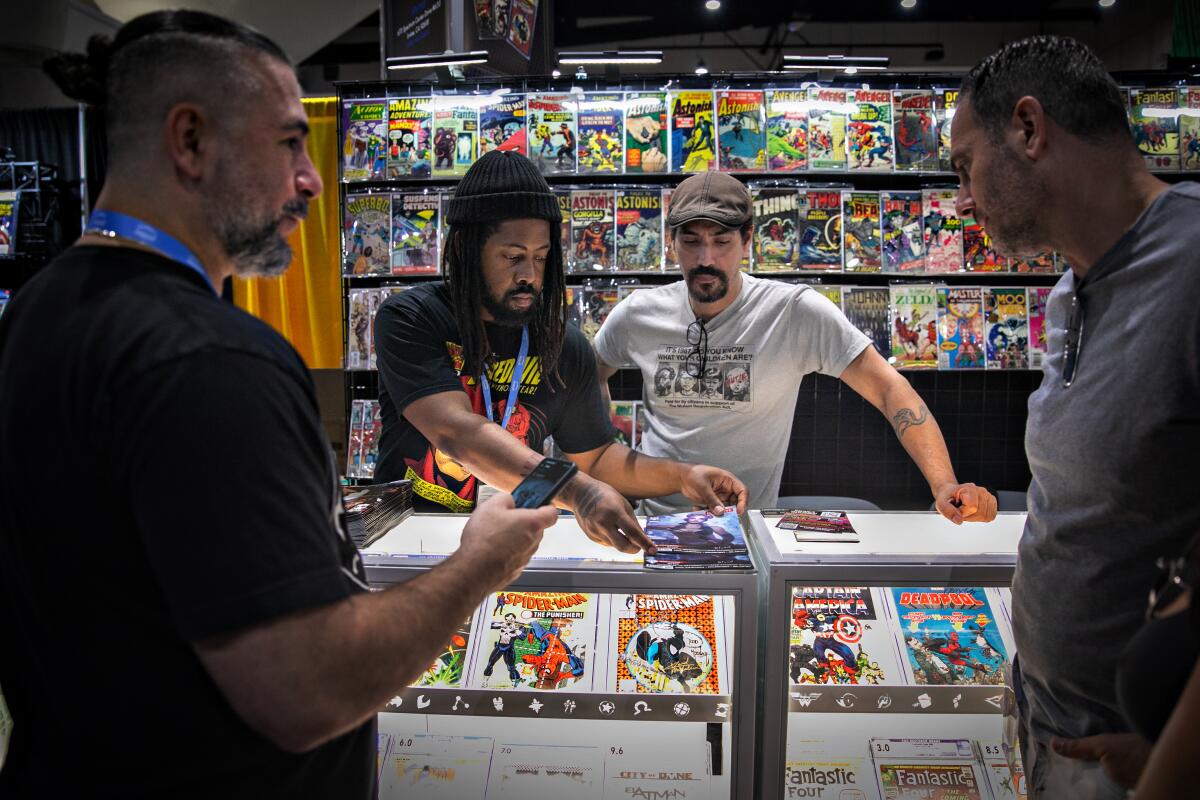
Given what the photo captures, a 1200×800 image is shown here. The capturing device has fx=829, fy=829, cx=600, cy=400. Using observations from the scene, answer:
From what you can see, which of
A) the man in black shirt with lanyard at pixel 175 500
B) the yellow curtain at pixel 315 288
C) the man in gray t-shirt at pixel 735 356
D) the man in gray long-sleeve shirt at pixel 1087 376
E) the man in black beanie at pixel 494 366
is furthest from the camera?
the yellow curtain at pixel 315 288

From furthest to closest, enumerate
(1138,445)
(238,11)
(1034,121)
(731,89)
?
(238,11) < (731,89) < (1034,121) < (1138,445)

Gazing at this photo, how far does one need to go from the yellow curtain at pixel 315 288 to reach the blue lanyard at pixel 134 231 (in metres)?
4.28

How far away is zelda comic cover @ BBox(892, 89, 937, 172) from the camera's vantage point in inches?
154

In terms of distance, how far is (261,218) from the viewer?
3.25 ft

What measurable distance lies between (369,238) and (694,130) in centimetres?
167

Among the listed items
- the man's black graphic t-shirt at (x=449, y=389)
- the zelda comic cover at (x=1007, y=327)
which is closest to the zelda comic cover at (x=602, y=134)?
the man's black graphic t-shirt at (x=449, y=389)

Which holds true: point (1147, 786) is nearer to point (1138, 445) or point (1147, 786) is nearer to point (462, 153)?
point (1138, 445)

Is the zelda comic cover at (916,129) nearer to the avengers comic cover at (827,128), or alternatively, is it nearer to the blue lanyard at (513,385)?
the avengers comic cover at (827,128)

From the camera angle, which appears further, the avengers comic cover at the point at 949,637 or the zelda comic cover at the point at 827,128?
the zelda comic cover at the point at 827,128

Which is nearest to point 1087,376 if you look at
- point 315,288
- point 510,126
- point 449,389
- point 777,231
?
point 449,389

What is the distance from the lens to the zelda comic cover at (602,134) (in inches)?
157

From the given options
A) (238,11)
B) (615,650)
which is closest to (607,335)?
(615,650)

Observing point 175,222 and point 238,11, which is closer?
point 175,222

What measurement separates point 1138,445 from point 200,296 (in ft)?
4.05
